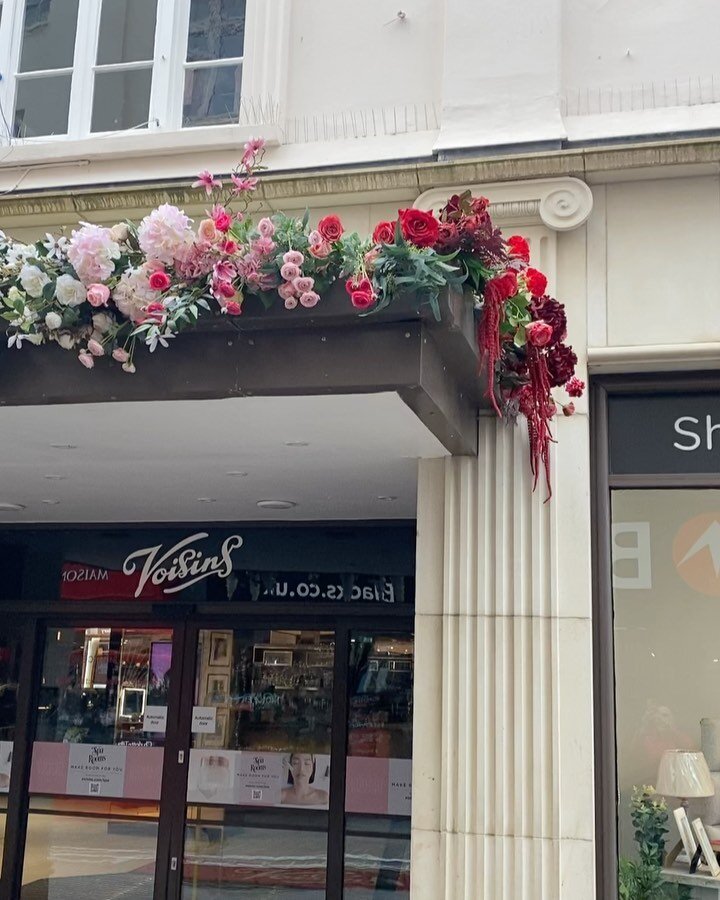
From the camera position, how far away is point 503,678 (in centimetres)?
482

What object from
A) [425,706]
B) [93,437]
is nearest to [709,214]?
[425,706]

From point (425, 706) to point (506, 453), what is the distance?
134cm

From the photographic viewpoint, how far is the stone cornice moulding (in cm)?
519

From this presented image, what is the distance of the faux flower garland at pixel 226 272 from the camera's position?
3807 mm

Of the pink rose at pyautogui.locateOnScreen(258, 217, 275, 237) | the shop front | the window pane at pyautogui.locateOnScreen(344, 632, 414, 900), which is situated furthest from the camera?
the shop front

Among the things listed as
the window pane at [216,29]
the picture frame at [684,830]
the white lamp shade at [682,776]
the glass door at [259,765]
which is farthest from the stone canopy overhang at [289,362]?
the glass door at [259,765]

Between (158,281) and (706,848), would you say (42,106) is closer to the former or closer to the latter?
(158,281)

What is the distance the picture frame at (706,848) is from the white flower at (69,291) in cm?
391

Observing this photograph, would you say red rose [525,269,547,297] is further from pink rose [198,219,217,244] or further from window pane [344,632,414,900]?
window pane [344,632,414,900]

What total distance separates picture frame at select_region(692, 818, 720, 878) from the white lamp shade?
5.4 inches

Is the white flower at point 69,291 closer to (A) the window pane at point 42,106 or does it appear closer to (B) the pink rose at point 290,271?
(B) the pink rose at point 290,271

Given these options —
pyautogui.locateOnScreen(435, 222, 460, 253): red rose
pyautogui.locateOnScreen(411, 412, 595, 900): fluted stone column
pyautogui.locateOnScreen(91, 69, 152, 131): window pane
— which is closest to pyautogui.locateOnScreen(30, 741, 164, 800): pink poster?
pyautogui.locateOnScreen(411, 412, 595, 900): fluted stone column

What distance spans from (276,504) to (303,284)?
3094 millimetres

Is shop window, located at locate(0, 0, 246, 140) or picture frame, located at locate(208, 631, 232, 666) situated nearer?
shop window, located at locate(0, 0, 246, 140)
